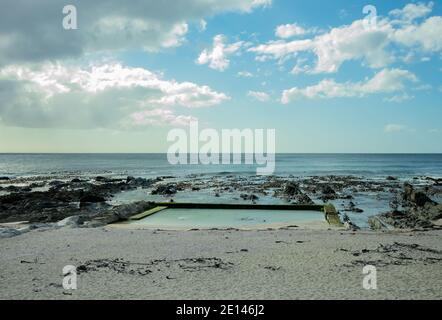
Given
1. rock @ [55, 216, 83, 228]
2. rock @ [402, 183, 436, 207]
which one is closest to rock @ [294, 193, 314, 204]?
rock @ [402, 183, 436, 207]

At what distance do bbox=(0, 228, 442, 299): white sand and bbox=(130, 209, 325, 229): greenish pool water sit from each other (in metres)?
3.40

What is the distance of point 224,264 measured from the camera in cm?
1386

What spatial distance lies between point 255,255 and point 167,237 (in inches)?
209

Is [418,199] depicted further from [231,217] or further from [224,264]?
[224,264]

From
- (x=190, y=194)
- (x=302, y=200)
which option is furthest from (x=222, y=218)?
(x=190, y=194)

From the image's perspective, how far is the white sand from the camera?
11.0 meters

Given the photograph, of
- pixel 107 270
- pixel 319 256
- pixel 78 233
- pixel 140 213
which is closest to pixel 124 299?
pixel 107 270

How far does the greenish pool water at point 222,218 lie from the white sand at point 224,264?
340cm

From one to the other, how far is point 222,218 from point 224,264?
12111 millimetres

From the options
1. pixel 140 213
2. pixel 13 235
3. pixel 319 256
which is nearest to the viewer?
pixel 319 256

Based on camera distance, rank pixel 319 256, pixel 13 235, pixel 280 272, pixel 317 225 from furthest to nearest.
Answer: pixel 317 225
pixel 13 235
pixel 319 256
pixel 280 272

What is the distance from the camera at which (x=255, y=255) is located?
49.7 ft
